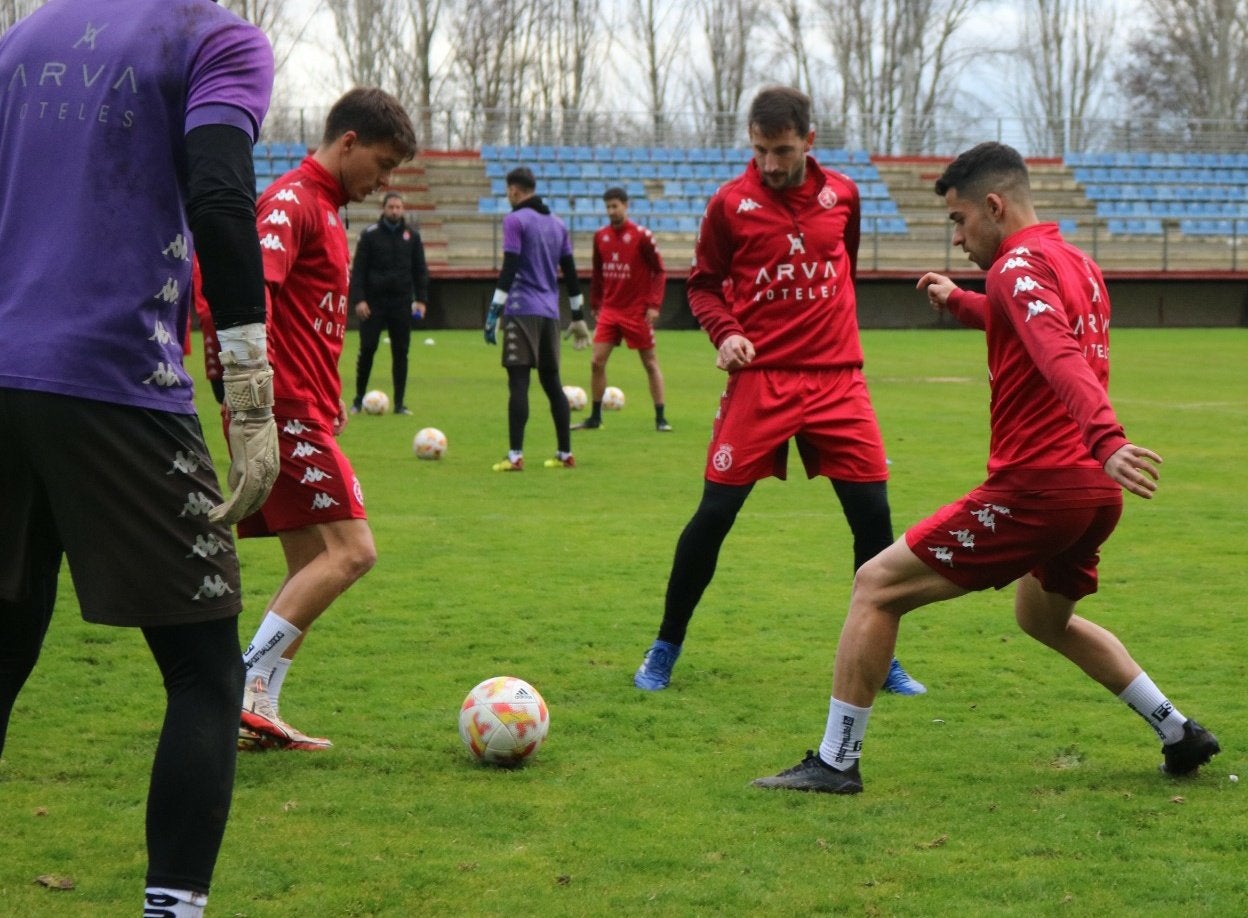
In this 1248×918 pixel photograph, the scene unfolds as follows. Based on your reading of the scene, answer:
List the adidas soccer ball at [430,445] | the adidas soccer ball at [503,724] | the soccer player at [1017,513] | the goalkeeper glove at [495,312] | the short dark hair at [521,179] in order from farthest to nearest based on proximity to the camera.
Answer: the adidas soccer ball at [430,445], the short dark hair at [521,179], the goalkeeper glove at [495,312], the adidas soccer ball at [503,724], the soccer player at [1017,513]

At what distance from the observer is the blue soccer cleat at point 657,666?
5859 millimetres

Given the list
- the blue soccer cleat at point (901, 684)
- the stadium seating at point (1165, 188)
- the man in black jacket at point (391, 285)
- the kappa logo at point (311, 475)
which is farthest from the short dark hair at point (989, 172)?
the stadium seating at point (1165, 188)

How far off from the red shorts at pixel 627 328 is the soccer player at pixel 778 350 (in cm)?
889

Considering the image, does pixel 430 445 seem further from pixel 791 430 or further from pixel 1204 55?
pixel 1204 55

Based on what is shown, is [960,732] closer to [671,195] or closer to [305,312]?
[305,312]

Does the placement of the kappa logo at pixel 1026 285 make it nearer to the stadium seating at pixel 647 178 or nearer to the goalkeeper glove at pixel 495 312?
the goalkeeper glove at pixel 495 312

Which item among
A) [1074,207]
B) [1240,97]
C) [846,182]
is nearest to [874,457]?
[846,182]

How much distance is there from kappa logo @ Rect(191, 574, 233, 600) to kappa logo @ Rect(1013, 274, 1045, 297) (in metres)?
2.22

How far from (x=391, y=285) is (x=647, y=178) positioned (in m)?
24.6

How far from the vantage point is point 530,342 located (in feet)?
40.0

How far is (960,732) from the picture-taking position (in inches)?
207

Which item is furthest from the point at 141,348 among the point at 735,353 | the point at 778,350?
the point at 778,350

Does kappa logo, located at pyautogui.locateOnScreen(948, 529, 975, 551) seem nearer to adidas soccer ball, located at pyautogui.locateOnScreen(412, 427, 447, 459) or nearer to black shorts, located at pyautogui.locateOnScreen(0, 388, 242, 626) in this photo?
black shorts, located at pyautogui.locateOnScreen(0, 388, 242, 626)

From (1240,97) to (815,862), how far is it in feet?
185
